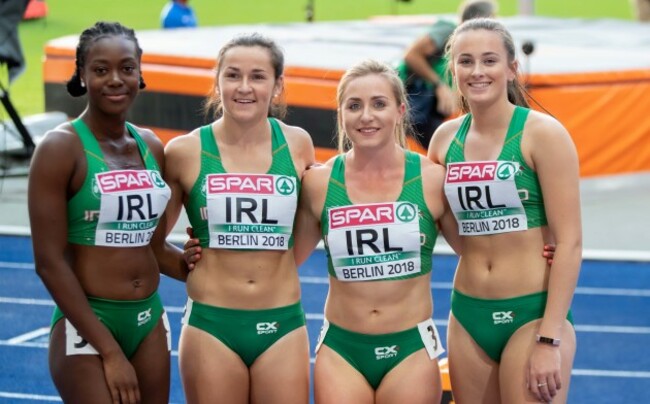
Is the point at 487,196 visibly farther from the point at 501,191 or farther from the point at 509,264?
A: the point at 509,264

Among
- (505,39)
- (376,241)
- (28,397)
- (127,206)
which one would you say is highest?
(505,39)

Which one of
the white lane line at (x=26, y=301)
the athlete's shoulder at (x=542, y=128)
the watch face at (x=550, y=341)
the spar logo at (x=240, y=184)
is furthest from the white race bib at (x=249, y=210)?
the white lane line at (x=26, y=301)

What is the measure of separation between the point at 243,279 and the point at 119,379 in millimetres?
579

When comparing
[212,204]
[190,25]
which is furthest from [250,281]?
[190,25]

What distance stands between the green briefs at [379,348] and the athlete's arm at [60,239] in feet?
2.39

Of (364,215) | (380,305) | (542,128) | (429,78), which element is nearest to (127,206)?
(364,215)

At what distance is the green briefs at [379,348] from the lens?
382 centimetres

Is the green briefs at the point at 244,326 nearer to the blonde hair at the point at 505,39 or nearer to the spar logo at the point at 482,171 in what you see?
the spar logo at the point at 482,171

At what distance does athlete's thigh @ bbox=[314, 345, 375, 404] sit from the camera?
3771 millimetres

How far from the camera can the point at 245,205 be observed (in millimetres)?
3869

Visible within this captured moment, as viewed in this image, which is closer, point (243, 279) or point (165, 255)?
point (243, 279)

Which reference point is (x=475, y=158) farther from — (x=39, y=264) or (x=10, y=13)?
(x=10, y=13)

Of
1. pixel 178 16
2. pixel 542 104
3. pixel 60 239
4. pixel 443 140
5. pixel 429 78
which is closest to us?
pixel 60 239

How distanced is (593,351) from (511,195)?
321 centimetres
